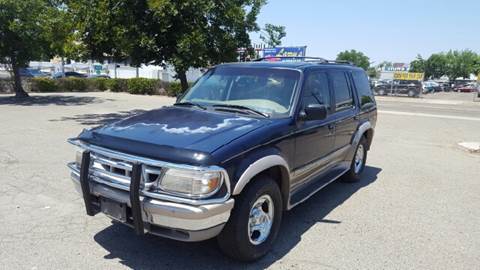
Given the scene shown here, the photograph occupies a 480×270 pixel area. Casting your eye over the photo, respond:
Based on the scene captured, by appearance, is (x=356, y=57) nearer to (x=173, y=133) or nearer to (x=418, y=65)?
(x=418, y=65)

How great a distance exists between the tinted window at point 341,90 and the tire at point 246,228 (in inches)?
84.2

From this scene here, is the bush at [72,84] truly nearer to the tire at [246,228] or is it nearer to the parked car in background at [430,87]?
the tire at [246,228]

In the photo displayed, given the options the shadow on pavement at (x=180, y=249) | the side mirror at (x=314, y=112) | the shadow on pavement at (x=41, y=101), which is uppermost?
the side mirror at (x=314, y=112)

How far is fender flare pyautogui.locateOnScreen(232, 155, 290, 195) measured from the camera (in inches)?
129

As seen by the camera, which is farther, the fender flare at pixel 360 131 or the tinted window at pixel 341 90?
the fender flare at pixel 360 131

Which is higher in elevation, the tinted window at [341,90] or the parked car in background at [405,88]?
the tinted window at [341,90]

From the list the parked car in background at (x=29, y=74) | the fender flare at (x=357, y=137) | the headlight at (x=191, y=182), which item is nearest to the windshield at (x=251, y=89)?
the headlight at (x=191, y=182)

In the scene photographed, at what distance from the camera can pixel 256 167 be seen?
3.44 m

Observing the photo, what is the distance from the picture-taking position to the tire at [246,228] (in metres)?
3.37

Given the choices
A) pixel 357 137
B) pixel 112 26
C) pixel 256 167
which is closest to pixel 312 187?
pixel 256 167

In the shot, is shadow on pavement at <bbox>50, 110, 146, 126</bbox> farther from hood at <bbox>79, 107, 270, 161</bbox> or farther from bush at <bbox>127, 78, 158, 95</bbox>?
bush at <bbox>127, 78, 158, 95</bbox>

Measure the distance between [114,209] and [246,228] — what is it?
1147 millimetres

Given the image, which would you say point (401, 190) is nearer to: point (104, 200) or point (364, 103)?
point (364, 103)

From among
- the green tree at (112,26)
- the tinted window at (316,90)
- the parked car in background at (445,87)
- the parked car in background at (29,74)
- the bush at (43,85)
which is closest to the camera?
the tinted window at (316,90)
